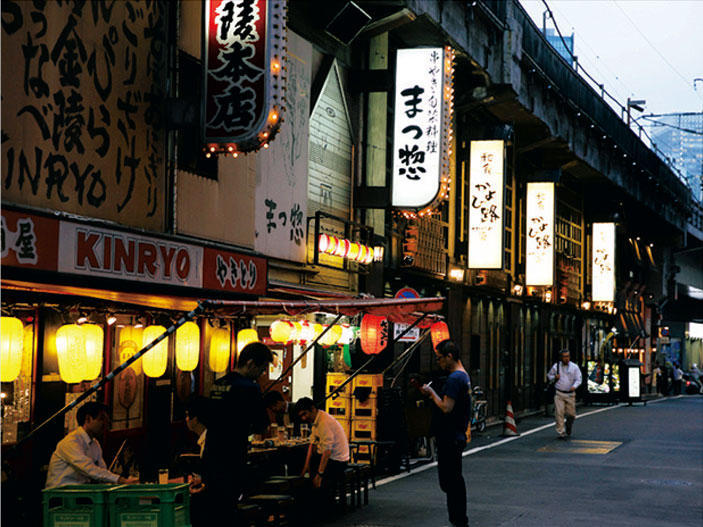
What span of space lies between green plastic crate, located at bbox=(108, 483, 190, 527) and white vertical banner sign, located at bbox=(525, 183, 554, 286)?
2579cm

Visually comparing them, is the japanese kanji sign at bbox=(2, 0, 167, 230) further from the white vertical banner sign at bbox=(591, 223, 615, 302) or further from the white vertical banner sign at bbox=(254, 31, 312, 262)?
the white vertical banner sign at bbox=(591, 223, 615, 302)

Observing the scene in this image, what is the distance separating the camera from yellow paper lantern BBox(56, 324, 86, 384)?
11430mm

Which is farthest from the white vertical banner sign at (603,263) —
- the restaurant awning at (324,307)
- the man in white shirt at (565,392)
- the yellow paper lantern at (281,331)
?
the restaurant awning at (324,307)

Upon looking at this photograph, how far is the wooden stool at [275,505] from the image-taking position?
11453mm

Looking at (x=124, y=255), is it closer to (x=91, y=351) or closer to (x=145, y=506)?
(x=91, y=351)

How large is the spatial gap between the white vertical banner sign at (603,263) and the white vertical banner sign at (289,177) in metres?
28.6

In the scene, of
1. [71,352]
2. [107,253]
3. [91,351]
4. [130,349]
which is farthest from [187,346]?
[107,253]

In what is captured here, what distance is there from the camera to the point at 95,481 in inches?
404

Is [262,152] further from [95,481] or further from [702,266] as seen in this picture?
[702,266]

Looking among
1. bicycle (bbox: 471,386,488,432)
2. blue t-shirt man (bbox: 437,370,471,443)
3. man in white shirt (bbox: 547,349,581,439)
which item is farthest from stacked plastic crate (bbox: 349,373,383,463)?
bicycle (bbox: 471,386,488,432)

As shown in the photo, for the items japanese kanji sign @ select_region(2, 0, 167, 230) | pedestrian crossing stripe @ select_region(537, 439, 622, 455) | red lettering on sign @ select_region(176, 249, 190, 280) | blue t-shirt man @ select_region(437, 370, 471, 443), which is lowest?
pedestrian crossing stripe @ select_region(537, 439, 622, 455)

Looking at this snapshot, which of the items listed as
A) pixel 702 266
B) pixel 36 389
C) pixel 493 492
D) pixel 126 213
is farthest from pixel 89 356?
pixel 702 266

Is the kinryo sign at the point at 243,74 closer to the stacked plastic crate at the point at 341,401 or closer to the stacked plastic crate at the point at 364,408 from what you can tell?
the stacked plastic crate at the point at 341,401

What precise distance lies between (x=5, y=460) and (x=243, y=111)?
5050 mm
